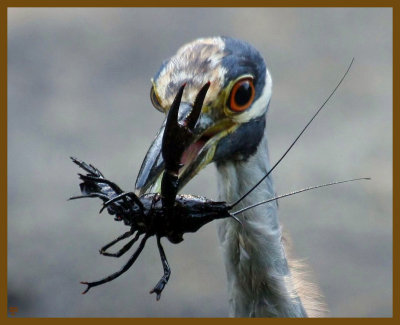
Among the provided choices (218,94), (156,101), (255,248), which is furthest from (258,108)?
(255,248)

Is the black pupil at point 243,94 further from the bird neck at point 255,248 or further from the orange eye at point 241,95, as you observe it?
the bird neck at point 255,248

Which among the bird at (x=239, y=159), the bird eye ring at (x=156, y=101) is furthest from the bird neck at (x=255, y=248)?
the bird eye ring at (x=156, y=101)

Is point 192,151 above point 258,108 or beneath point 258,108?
beneath

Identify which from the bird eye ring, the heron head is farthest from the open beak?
the bird eye ring

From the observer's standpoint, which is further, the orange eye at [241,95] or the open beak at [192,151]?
the orange eye at [241,95]

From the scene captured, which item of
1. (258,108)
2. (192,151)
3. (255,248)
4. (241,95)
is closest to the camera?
(192,151)

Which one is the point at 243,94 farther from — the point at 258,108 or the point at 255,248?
the point at 255,248

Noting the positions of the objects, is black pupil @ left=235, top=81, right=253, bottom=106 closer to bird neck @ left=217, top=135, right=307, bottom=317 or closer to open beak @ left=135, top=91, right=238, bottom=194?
open beak @ left=135, top=91, right=238, bottom=194
